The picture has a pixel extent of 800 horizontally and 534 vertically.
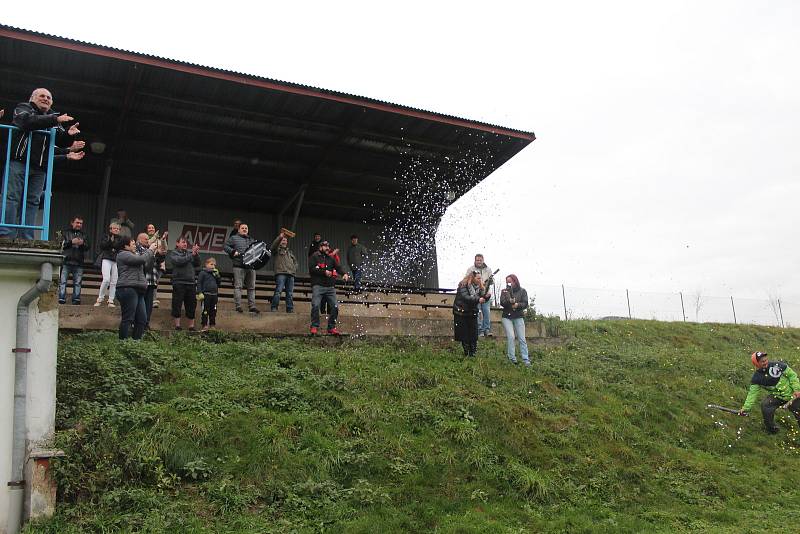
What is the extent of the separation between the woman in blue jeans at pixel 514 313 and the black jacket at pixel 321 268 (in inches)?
134

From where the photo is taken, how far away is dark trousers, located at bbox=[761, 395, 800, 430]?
12.1m

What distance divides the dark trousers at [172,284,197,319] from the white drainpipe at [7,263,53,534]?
5.65 m

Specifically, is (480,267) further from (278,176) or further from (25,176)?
(25,176)

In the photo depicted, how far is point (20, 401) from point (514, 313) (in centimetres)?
931

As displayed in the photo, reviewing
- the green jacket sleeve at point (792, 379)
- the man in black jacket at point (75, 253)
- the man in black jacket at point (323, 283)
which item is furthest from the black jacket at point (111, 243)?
the green jacket sleeve at point (792, 379)

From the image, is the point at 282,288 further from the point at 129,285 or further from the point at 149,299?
the point at 129,285

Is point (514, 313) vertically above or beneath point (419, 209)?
beneath

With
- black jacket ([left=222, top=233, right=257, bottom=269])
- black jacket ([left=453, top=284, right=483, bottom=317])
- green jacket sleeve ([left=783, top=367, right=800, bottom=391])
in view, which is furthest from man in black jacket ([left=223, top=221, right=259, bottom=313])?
green jacket sleeve ([left=783, top=367, right=800, bottom=391])

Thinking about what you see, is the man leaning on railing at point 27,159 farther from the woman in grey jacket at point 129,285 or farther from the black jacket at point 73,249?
the black jacket at point 73,249

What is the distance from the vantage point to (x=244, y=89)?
627 inches

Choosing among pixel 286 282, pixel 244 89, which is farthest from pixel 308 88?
pixel 286 282

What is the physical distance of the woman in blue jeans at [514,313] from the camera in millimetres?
13547

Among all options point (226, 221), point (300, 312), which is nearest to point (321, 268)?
point (300, 312)

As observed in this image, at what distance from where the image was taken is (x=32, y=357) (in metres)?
6.51
